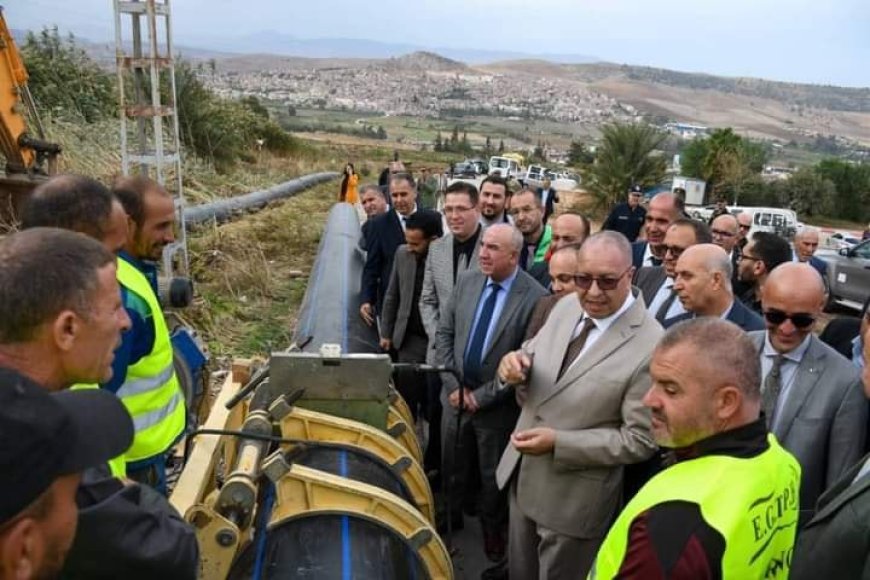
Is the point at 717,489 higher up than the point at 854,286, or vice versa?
the point at 717,489

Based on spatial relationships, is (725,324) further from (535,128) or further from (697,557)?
(535,128)

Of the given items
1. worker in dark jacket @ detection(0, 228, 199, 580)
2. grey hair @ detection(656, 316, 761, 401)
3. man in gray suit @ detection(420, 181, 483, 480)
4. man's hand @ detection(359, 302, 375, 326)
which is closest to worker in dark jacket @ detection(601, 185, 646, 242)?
man's hand @ detection(359, 302, 375, 326)

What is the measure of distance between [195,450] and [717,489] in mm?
2132

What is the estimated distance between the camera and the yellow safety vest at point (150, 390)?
2510mm

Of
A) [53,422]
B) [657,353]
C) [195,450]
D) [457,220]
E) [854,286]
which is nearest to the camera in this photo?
[53,422]

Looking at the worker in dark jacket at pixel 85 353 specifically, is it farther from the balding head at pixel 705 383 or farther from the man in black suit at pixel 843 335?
the man in black suit at pixel 843 335

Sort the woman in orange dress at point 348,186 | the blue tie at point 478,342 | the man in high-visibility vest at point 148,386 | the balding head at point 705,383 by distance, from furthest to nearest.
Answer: the woman in orange dress at point 348,186
the blue tie at point 478,342
the man in high-visibility vest at point 148,386
the balding head at point 705,383

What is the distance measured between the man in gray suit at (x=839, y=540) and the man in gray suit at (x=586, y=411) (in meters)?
0.67

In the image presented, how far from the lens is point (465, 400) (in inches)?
149

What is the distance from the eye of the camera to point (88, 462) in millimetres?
1221

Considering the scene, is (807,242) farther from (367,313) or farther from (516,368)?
(516,368)

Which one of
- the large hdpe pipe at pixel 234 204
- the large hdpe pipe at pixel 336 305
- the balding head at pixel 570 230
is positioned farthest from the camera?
the large hdpe pipe at pixel 234 204

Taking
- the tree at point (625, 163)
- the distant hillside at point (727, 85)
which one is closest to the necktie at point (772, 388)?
the tree at point (625, 163)

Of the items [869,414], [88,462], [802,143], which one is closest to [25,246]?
[88,462]
